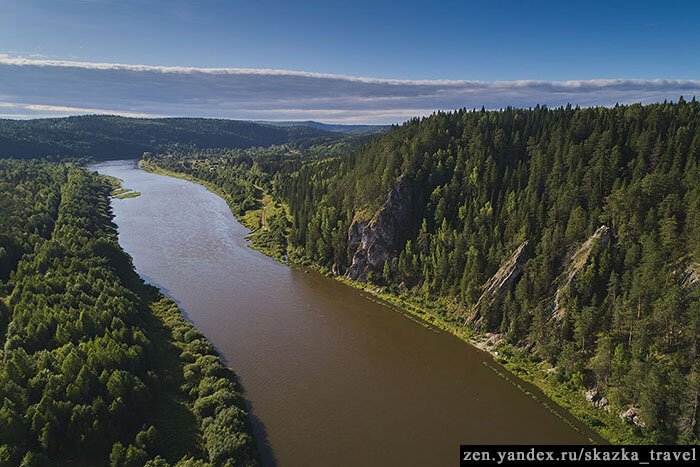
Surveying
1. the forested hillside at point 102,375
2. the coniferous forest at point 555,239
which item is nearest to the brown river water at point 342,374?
the forested hillside at point 102,375

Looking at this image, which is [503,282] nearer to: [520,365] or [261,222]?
[520,365]

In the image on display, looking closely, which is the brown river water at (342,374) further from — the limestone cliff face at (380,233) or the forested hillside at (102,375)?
the limestone cliff face at (380,233)

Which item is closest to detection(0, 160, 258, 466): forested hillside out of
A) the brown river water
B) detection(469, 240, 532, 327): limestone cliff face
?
the brown river water

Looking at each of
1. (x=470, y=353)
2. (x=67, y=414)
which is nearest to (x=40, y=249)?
(x=67, y=414)

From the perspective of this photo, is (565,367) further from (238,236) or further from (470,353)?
(238,236)

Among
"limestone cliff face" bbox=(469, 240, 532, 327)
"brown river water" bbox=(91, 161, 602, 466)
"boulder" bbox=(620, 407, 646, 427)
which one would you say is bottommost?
"brown river water" bbox=(91, 161, 602, 466)

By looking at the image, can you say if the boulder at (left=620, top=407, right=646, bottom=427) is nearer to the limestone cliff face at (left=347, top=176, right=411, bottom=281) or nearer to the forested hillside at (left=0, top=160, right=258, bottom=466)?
the forested hillside at (left=0, top=160, right=258, bottom=466)
